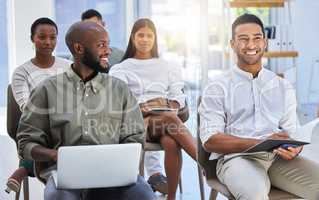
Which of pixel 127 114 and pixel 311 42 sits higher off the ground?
pixel 311 42

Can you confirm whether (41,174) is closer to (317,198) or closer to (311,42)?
(317,198)

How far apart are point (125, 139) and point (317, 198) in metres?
0.85

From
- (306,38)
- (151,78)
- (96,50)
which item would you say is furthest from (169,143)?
(306,38)

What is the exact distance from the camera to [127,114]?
2031 mm

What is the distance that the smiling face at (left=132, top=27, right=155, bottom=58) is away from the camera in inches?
136

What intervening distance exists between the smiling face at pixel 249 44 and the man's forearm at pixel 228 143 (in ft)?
1.29

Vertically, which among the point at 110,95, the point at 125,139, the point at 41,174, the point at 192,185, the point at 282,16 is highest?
the point at 282,16

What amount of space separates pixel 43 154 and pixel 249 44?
3.56ft

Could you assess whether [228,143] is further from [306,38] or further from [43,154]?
[306,38]

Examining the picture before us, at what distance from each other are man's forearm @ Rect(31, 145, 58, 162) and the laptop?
118mm

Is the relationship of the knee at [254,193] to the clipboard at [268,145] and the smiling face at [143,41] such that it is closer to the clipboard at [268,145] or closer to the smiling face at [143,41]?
the clipboard at [268,145]

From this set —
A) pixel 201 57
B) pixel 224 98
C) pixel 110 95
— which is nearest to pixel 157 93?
pixel 224 98

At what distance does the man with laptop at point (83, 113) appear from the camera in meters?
1.90

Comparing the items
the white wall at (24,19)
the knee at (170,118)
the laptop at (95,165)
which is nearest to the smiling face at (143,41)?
the knee at (170,118)
